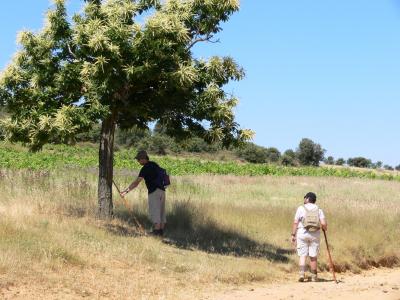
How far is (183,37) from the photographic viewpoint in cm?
1259

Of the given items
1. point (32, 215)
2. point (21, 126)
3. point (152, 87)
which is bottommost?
point (32, 215)

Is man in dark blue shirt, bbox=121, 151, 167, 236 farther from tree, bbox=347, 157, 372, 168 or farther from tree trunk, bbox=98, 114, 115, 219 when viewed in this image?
tree, bbox=347, 157, 372, 168

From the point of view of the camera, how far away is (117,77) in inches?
486

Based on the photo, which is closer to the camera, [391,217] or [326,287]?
[326,287]

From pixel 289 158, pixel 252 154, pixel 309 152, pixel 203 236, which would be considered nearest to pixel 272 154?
pixel 289 158

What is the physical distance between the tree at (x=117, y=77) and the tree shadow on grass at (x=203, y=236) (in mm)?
1820

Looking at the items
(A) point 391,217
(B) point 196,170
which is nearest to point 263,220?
(A) point 391,217

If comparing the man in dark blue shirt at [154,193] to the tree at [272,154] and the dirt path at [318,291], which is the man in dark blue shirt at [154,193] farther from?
the tree at [272,154]

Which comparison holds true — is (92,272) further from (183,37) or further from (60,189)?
(60,189)

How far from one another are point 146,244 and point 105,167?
250 cm

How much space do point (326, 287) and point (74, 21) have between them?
25.7 feet

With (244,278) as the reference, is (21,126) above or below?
above

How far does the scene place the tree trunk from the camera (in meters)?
14.1

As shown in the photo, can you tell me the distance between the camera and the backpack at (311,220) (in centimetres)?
1221
